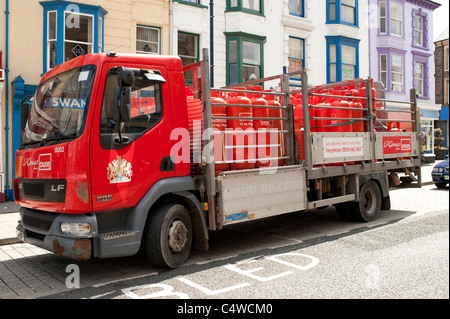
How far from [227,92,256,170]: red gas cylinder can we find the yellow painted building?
7.60m

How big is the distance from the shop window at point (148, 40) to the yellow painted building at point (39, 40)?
0.47 meters

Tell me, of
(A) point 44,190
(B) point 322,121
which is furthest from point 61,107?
(B) point 322,121

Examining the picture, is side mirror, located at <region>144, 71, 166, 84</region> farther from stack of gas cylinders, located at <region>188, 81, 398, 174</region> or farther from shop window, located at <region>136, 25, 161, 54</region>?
shop window, located at <region>136, 25, 161, 54</region>

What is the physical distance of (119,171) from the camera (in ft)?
16.3

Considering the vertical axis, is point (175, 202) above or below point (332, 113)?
below

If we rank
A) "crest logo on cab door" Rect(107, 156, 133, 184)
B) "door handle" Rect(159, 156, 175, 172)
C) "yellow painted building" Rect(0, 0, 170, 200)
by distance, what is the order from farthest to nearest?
"yellow painted building" Rect(0, 0, 170, 200), "door handle" Rect(159, 156, 175, 172), "crest logo on cab door" Rect(107, 156, 133, 184)

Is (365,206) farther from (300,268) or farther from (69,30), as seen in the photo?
(69,30)

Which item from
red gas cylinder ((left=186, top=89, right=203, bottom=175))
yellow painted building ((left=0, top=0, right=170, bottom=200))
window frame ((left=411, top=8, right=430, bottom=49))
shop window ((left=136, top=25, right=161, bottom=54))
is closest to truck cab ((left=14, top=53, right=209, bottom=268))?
red gas cylinder ((left=186, top=89, right=203, bottom=175))

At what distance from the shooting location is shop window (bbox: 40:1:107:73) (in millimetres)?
12219

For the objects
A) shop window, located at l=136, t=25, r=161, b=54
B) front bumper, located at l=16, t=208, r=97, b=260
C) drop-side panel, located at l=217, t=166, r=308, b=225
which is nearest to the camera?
front bumper, located at l=16, t=208, r=97, b=260

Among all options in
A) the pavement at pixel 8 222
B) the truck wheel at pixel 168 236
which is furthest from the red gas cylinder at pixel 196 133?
the pavement at pixel 8 222

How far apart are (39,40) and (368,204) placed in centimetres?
995

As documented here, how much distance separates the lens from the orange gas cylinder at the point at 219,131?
19.4ft

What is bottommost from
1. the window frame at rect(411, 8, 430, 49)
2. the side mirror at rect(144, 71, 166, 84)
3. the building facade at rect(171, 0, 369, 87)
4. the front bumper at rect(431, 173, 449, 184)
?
the front bumper at rect(431, 173, 449, 184)
